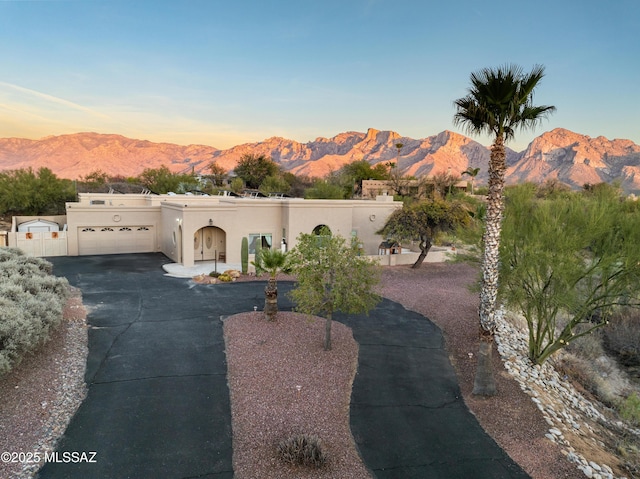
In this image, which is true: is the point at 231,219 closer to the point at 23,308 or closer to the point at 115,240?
the point at 115,240

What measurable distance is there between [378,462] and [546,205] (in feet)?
31.3

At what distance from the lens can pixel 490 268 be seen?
33.5ft

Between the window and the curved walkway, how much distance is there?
998 centimetres

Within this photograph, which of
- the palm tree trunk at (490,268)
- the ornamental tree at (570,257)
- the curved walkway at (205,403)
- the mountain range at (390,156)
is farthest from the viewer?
the mountain range at (390,156)

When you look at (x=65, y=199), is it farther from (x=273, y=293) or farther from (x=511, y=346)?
(x=511, y=346)

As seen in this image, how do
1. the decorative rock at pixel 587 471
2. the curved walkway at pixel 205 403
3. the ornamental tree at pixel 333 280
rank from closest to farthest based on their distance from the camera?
the curved walkway at pixel 205 403 → the decorative rock at pixel 587 471 → the ornamental tree at pixel 333 280

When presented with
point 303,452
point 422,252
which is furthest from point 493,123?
point 422,252

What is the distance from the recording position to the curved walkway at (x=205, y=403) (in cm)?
699

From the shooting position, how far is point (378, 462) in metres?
7.13

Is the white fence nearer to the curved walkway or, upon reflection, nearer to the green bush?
the green bush

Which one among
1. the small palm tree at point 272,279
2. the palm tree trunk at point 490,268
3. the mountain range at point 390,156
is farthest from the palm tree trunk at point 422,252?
the mountain range at point 390,156

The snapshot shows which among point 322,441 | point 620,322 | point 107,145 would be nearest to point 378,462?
point 322,441

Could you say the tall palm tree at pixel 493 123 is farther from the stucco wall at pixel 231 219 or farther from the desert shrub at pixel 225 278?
the stucco wall at pixel 231 219

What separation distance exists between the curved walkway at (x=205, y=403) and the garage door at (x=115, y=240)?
12.5 m
